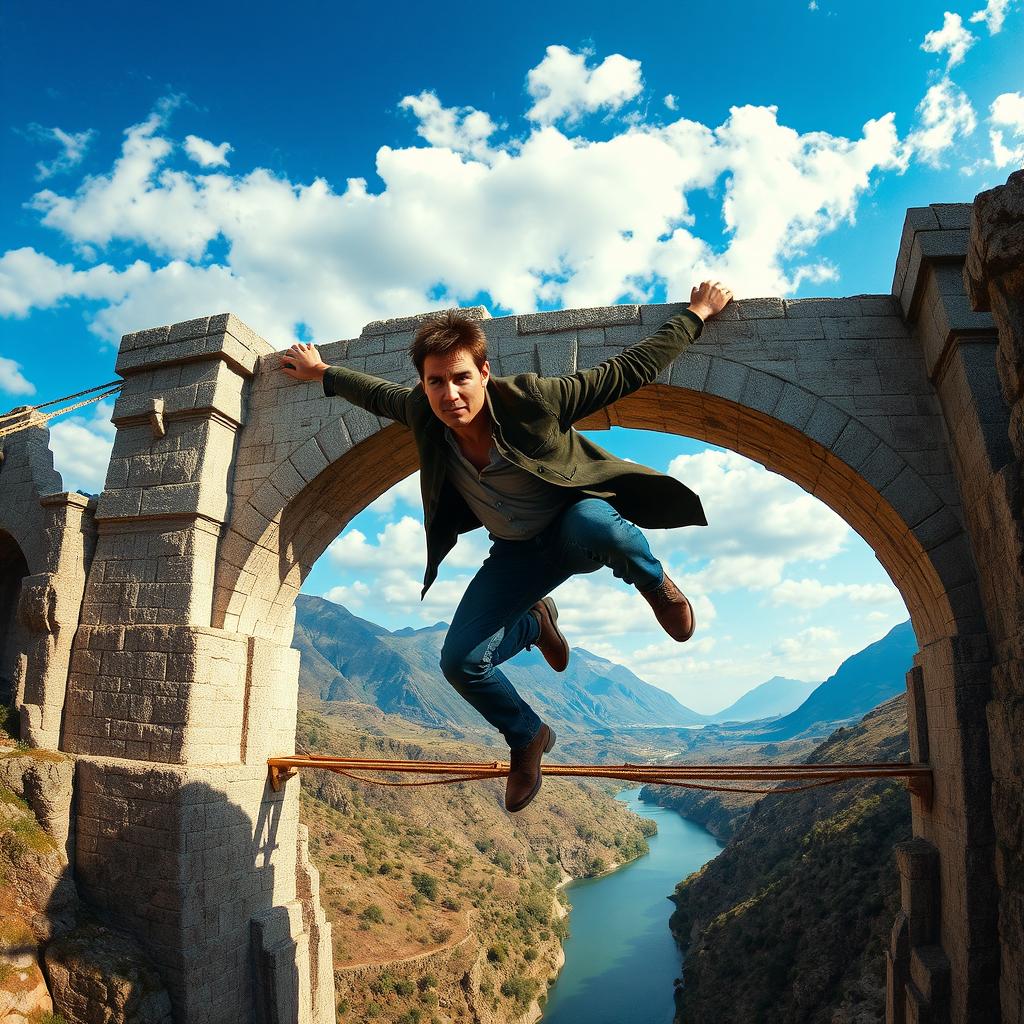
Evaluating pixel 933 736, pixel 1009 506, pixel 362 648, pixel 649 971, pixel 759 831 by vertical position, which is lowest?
pixel 649 971

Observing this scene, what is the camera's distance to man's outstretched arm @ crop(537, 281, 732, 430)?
10.3 feet

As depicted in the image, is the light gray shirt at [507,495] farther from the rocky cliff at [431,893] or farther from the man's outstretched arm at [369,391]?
the rocky cliff at [431,893]

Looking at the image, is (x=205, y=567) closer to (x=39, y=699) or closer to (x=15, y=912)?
(x=39, y=699)

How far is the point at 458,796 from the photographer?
160ft

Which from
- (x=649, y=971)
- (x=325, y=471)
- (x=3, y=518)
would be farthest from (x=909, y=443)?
(x=649, y=971)

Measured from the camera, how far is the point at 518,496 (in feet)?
10.2

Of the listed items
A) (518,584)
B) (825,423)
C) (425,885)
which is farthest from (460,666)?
(425,885)

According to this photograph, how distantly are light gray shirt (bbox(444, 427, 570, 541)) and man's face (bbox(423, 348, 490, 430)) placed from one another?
0.23 m

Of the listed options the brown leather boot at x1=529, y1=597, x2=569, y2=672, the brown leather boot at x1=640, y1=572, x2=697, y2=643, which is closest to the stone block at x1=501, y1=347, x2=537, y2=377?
the brown leather boot at x1=529, y1=597, x2=569, y2=672

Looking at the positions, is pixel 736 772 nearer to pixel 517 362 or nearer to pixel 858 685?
pixel 517 362

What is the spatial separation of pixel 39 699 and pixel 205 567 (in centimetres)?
161

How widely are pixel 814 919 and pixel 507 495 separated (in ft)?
50.9

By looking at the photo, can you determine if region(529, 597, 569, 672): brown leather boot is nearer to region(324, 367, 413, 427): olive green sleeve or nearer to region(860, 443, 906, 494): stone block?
region(324, 367, 413, 427): olive green sleeve

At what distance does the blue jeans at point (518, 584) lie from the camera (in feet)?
9.42
